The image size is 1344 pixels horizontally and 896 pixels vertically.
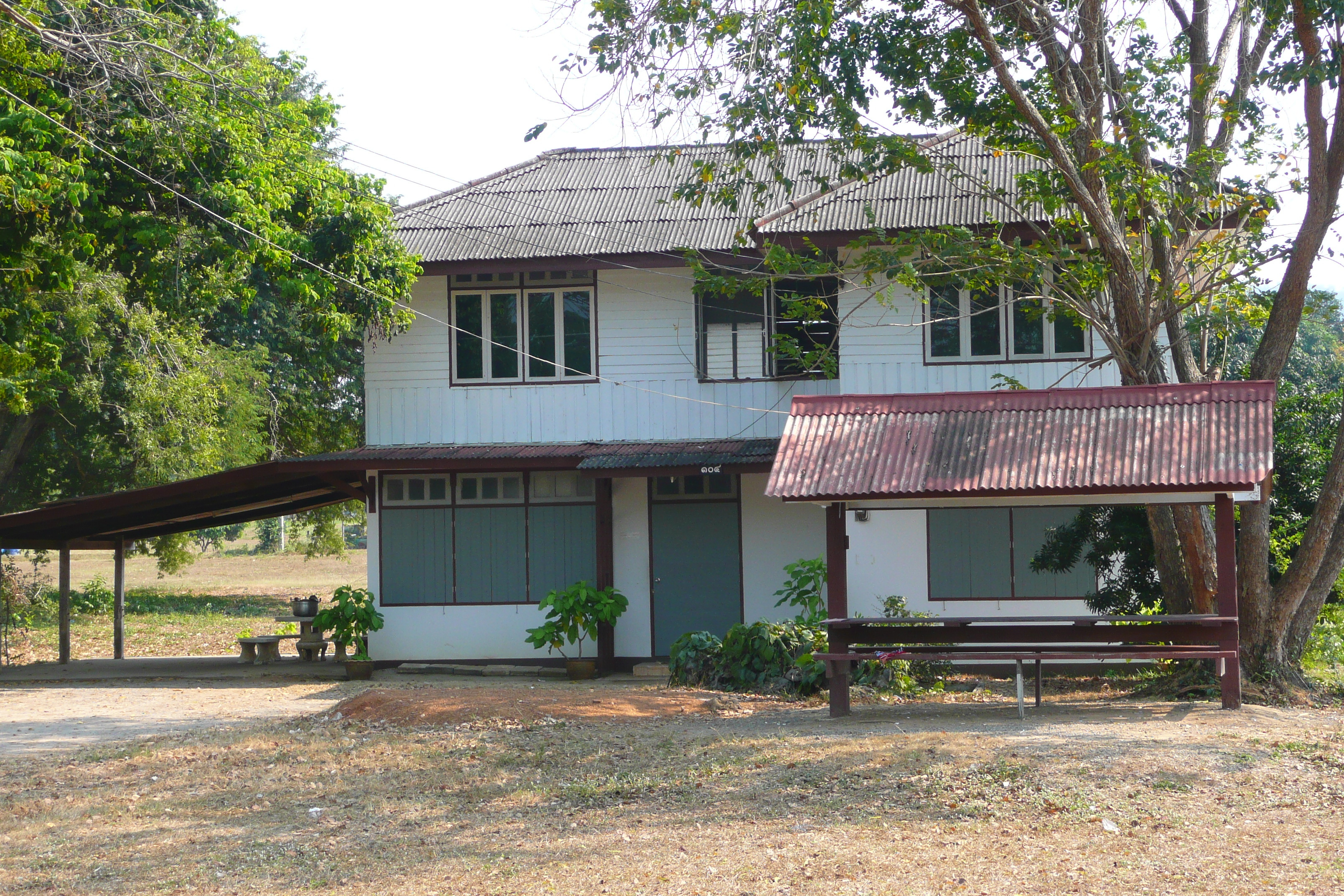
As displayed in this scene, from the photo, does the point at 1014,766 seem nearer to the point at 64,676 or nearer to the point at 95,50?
the point at 95,50

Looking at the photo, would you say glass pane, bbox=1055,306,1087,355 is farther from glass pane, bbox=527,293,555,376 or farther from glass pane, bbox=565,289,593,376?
glass pane, bbox=527,293,555,376

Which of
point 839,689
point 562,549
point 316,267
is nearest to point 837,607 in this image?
point 839,689

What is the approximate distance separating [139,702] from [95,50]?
7166mm

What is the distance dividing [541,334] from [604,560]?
335 centimetres

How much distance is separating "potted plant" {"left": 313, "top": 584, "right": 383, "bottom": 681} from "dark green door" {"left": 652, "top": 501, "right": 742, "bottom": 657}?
3.82 meters

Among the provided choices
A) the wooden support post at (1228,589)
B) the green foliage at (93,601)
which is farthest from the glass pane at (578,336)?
the green foliage at (93,601)

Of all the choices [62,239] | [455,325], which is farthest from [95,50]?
[455,325]

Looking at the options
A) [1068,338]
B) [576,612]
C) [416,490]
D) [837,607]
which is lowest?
[576,612]

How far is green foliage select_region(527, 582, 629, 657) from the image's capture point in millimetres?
16062

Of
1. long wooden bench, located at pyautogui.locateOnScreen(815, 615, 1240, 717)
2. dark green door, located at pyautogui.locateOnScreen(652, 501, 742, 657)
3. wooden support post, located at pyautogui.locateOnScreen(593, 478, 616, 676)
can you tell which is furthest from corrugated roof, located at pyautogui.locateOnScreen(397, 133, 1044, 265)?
long wooden bench, located at pyautogui.locateOnScreen(815, 615, 1240, 717)

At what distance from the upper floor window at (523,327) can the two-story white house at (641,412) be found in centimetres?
3

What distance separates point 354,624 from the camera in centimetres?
1658

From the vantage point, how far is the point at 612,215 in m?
18.0

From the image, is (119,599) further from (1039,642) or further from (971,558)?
(1039,642)
